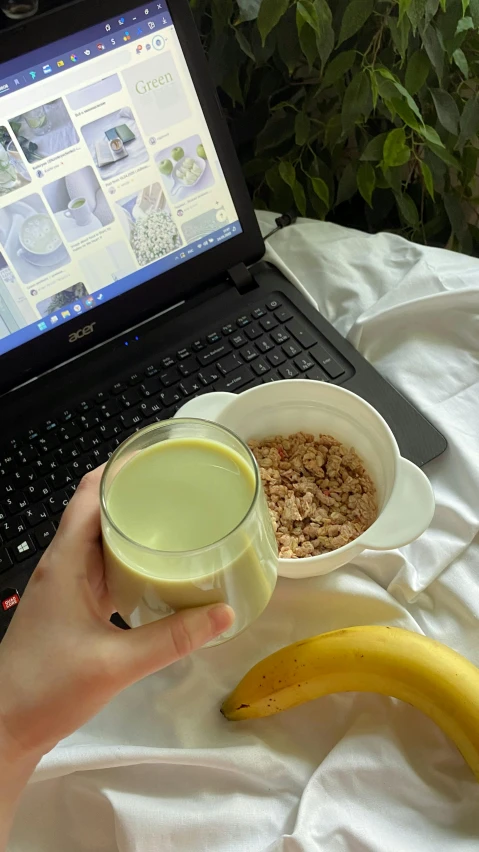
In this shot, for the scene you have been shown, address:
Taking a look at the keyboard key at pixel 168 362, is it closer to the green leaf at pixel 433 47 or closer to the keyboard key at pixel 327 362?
the keyboard key at pixel 327 362

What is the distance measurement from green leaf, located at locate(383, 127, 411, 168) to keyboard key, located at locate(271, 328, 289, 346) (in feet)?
0.83

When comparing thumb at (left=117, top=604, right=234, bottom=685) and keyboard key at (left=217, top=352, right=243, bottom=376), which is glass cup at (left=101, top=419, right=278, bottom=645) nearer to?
thumb at (left=117, top=604, right=234, bottom=685)

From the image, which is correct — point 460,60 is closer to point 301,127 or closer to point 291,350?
point 301,127

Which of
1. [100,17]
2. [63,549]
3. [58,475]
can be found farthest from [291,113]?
[63,549]

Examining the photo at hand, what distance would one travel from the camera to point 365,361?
775 mm

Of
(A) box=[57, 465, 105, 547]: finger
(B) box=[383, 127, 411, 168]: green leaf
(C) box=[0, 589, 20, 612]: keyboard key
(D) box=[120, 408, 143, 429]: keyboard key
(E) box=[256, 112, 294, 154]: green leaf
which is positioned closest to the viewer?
(A) box=[57, 465, 105, 547]: finger

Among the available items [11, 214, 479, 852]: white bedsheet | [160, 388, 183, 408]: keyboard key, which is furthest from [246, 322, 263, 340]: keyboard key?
[11, 214, 479, 852]: white bedsheet

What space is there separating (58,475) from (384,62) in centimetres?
63

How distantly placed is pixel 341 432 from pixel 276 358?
0.13 meters

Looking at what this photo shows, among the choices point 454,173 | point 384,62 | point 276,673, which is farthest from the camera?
point 454,173

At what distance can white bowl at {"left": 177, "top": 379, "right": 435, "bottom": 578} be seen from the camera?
57 centimetres

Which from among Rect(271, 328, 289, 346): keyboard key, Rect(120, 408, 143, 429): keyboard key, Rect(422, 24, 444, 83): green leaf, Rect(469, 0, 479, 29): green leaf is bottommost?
Rect(271, 328, 289, 346): keyboard key

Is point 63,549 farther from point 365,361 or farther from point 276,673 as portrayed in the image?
point 365,361

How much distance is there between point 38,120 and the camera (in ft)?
2.21
